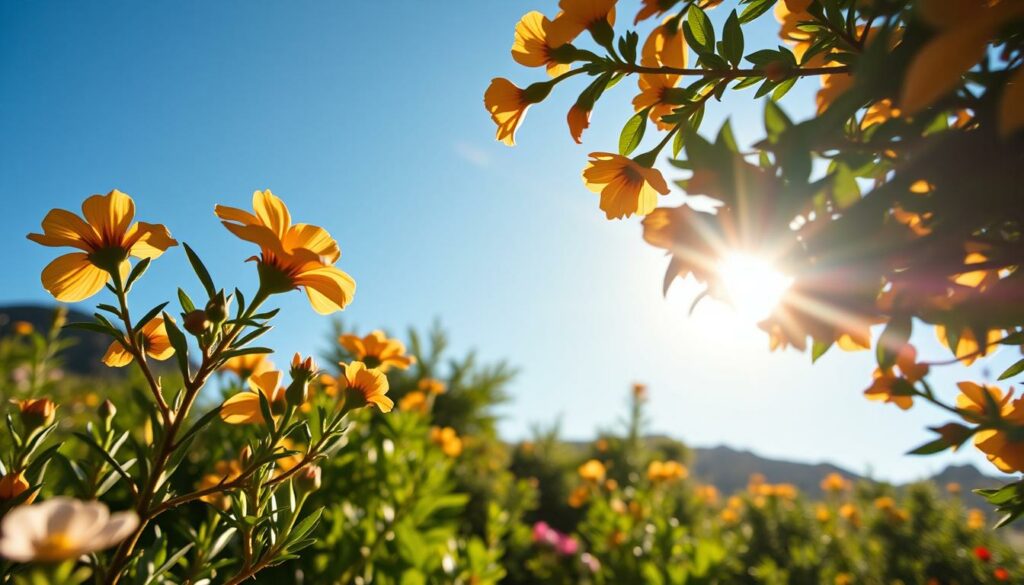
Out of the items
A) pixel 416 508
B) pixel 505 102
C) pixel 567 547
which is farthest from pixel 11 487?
pixel 567 547

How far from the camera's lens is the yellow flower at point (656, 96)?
27.5 inches

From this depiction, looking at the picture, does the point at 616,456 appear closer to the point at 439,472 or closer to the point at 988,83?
the point at 439,472

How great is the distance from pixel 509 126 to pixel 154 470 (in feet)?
2.05

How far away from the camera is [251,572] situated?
19.9 inches

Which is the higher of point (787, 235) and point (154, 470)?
point (787, 235)

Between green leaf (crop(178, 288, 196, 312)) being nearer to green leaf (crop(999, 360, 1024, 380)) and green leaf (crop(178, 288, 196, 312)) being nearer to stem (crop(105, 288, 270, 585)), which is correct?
stem (crop(105, 288, 270, 585))

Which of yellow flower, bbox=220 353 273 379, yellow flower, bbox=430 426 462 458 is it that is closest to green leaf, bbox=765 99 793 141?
yellow flower, bbox=220 353 273 379

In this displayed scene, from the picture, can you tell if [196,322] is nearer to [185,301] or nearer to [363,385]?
[185,301]

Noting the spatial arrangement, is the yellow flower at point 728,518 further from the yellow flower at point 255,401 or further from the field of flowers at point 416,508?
the yellow flower at point 255,401

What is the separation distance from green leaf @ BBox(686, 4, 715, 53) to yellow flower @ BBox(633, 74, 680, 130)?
0.18ft

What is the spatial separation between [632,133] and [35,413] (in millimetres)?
843

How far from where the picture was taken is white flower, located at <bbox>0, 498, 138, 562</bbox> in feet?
0.89

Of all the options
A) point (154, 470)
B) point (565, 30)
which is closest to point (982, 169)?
point (565, 30)

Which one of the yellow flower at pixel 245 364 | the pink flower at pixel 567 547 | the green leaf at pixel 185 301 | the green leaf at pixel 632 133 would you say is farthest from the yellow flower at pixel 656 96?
the pink flower at pixel 567 547
